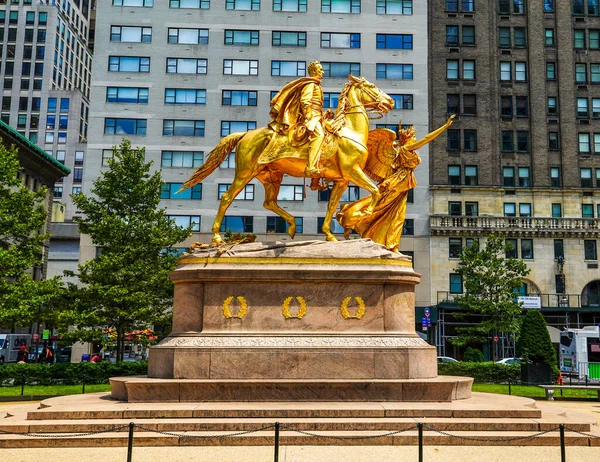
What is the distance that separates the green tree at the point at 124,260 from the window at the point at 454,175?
98.8 feet

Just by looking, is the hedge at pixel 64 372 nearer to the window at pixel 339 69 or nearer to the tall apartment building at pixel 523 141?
the tall apartment building at pixel 523 141

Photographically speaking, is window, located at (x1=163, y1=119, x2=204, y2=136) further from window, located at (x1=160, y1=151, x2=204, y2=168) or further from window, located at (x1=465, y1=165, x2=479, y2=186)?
A: window, located at (x1=465, y1=165, x2=479, y2=186)

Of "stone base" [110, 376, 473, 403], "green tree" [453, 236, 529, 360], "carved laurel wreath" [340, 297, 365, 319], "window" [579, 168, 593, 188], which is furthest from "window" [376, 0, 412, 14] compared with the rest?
"stone base" [110, 376, 473, 403]

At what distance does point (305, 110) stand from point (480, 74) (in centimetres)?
5000

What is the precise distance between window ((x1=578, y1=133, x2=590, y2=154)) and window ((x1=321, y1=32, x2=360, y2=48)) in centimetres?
2208

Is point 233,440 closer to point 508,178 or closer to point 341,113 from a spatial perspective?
point 341,113

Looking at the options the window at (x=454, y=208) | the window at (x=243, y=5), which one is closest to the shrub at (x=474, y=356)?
the window at (x=454, y=208)

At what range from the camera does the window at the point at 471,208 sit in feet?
205

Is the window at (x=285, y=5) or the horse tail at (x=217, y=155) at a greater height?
the window at (x=285, y=5)

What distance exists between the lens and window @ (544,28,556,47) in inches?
2574

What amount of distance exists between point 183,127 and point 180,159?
2756 mm

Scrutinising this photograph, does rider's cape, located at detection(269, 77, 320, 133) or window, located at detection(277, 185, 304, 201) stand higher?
window, located at detection(277, 185, 304, 201)

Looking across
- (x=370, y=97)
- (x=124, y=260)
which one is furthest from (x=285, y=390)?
(x=124, y=260)

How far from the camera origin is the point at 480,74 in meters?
64.6
